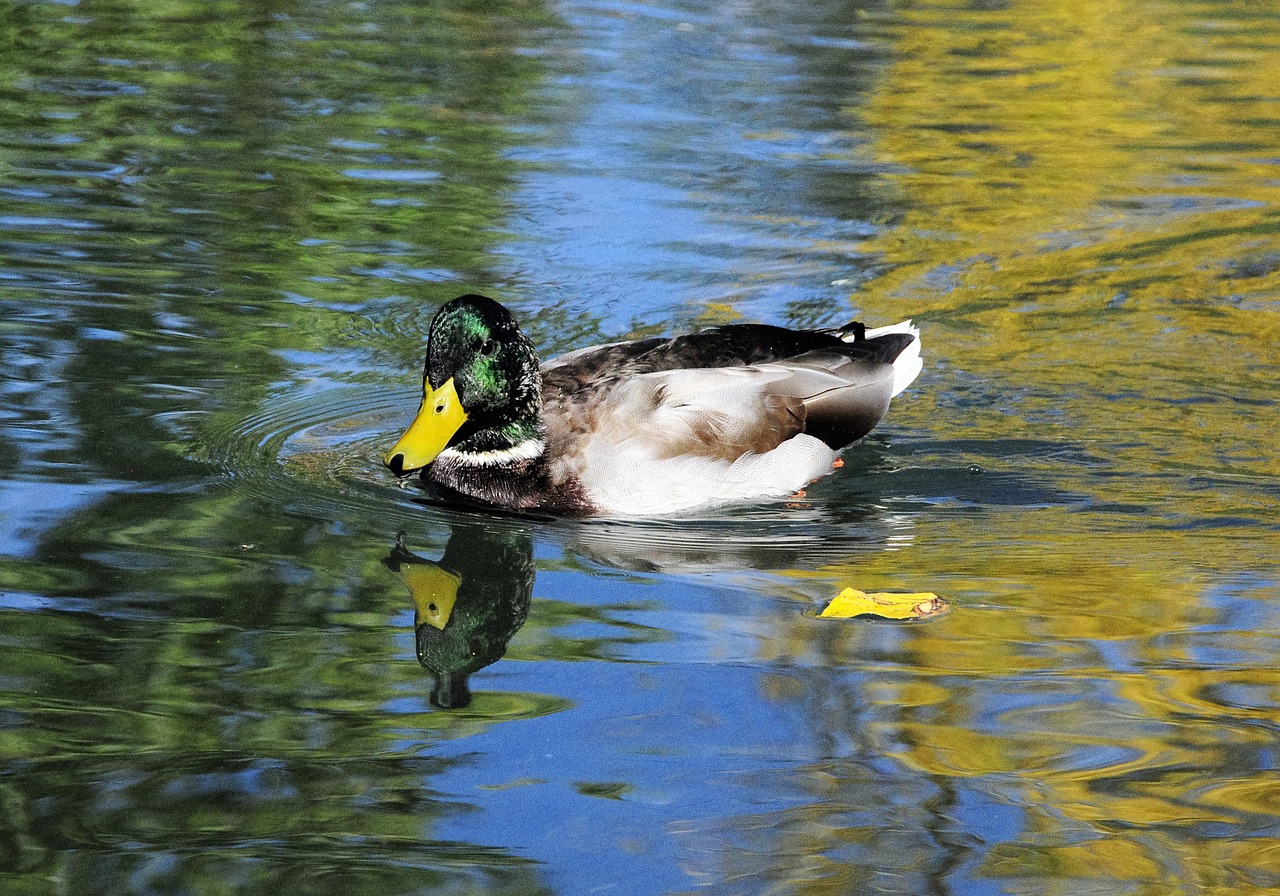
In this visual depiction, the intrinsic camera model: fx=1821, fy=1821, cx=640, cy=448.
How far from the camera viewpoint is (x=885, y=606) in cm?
558

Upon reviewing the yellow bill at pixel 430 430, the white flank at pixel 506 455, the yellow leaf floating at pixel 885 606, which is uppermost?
the yellow bill at pixel 430 430

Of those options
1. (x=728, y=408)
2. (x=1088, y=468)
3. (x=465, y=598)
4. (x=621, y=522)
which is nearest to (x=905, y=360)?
(x=1088, y=468)

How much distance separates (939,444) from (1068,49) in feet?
31.4

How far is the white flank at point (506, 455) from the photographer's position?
6.80 meters

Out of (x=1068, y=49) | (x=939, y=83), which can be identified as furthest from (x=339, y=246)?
(x=1068, y=49)

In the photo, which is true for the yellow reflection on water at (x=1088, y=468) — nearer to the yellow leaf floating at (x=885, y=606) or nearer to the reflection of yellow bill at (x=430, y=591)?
the yellow leaf floating at (x=885, y=606)

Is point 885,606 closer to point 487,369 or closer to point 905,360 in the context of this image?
point 487,369

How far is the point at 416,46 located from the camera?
48.9 ft

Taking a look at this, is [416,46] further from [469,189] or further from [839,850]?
[839,850]

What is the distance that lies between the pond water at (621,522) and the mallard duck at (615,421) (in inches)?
8.0

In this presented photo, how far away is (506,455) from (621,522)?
0.57m

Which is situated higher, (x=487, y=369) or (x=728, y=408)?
(x=487, y=369)

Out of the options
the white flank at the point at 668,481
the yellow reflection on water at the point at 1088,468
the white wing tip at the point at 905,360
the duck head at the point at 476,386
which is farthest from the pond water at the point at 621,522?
the duck head at the point at 476,386

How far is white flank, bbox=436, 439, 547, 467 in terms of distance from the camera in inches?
268
